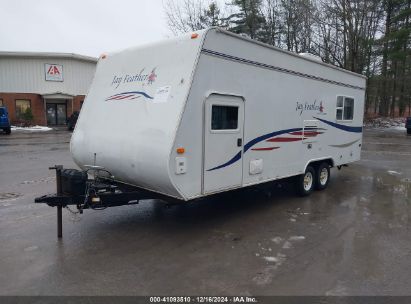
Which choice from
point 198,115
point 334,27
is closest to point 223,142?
point 198,115

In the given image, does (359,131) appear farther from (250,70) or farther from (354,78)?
(250,70)

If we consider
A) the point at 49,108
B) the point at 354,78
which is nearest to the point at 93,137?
the point at 354,78

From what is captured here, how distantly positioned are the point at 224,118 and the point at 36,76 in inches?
1321

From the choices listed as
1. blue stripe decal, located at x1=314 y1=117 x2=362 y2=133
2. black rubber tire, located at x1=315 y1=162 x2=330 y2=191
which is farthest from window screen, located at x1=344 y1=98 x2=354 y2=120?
black rubber tire, located at x1=315 y1=162 x2=330 y2=191

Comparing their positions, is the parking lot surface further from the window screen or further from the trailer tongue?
the window screen

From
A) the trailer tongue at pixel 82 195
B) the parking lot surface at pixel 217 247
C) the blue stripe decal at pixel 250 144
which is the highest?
the blue stripe decal at pixel 250 144

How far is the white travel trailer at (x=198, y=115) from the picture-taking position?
4.98 m

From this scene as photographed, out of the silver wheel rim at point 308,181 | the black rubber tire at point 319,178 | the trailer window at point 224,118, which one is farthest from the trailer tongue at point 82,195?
the black rubber tire at point 319,178

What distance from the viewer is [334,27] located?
33125 millimetres

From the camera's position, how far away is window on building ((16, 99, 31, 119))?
110 feet

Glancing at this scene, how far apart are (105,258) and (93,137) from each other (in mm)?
2206

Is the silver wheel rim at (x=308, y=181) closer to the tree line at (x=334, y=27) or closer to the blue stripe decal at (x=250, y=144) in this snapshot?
the blue stripe decal at (x=250, y=144)

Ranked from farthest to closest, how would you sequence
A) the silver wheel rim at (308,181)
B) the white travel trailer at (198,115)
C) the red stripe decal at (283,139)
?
the silver wheel rim at (308,181)
the red stripe decal at (283,139)
the white travel trailer at (198,115)

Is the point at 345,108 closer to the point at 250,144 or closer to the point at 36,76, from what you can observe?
the point at 250,144
